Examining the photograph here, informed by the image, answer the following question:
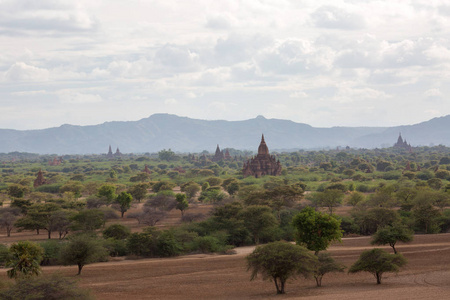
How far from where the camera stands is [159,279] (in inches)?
1646

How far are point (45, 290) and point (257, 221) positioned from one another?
31349 mm

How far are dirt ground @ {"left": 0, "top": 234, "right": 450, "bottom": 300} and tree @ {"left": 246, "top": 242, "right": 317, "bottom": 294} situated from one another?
1.40 meters

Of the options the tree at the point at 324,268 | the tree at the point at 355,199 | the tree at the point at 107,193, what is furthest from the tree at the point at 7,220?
the tree at the point at 355,199

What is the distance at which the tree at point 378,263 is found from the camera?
123 feet

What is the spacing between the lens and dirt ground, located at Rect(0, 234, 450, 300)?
3566 centimetres

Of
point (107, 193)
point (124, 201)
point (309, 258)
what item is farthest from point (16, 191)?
point (309, 258)

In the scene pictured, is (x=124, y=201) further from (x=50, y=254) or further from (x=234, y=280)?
(x=234, y=280)

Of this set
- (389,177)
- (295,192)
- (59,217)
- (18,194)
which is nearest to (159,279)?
(59,217)

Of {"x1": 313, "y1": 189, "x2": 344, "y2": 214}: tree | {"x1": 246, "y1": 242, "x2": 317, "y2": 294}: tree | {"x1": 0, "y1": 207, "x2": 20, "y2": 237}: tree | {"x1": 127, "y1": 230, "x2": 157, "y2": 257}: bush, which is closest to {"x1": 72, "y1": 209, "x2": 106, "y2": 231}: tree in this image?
{"x1": 127, "y1": 230, "x2": 157, "y2": 257}: bush

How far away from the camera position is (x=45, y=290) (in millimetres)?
29203

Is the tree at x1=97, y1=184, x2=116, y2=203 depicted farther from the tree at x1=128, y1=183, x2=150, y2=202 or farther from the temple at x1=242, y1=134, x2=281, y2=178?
the temple at x1=242, y1=134, x2=281, y2=178

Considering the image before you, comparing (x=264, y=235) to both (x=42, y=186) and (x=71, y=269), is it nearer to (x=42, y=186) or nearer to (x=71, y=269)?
(x=71, y=269)

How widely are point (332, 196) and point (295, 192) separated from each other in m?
5.70

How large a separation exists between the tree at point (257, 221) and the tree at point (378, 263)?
19.6 meters
